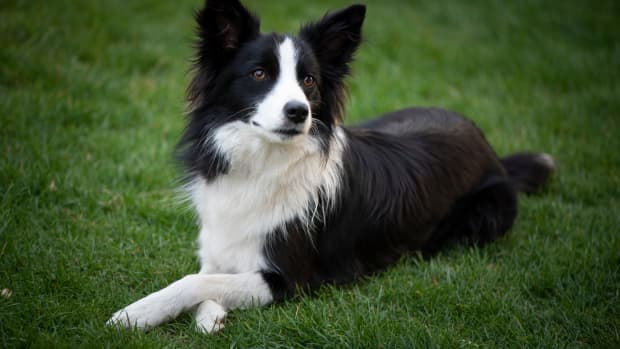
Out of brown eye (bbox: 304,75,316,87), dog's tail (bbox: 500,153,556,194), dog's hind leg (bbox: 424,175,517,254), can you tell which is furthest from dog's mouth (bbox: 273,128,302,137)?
dog's tail (bbox: 500,153,556,194)

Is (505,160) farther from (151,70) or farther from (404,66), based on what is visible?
(151,70)

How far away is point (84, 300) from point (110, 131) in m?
2.73

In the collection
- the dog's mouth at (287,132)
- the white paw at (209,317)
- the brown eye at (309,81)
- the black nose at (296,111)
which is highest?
the brown eye at (309,81)

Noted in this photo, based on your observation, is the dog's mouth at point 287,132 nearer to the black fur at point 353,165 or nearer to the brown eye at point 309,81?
the black fur at point 353,165

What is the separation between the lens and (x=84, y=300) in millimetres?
3488

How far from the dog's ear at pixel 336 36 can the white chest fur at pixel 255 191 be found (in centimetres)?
59

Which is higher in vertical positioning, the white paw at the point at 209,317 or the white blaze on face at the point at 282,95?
the white blaze on face at the point at 282,95

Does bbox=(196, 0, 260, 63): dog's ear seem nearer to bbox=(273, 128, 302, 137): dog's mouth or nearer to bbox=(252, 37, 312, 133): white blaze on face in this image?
bbox=(252, 37, 312, 133): white blaze on face

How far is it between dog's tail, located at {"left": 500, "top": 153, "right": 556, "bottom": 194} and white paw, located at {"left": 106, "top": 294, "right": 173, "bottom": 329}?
3.53 meters

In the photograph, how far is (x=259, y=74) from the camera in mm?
3426


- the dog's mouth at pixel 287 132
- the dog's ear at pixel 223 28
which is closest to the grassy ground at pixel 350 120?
the dog's mouth at pixel 287 132

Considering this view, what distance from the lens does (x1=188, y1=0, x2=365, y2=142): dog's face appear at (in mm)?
3311

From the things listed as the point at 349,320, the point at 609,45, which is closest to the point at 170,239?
the point at 349,320

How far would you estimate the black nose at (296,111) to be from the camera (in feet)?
10.5
